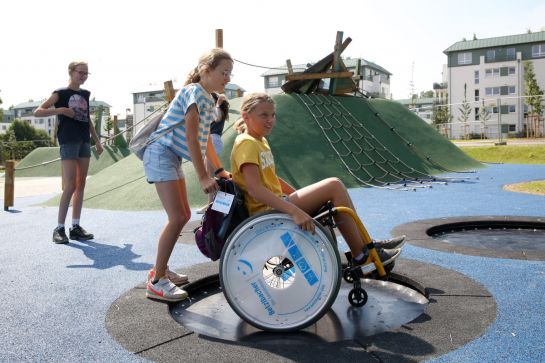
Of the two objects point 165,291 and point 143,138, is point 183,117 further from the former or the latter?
point 165,291

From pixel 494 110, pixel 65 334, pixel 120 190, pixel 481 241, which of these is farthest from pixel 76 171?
pixel 494 110

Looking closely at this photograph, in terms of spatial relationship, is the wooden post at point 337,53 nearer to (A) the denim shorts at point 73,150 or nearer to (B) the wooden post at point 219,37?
(B) the wooden post at point 219,37

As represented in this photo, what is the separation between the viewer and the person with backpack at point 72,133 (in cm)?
526

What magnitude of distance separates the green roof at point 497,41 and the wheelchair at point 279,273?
62351 mm

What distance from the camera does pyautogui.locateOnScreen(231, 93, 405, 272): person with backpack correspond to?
260 cm

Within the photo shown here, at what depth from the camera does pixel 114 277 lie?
12.6 feet

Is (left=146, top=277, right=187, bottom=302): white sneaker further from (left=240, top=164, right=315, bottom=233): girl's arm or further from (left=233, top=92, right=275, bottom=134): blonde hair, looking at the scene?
(left=233, top=92, right=275, bottom=134): blonde hair

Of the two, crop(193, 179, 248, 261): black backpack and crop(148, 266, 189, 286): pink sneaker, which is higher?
crop(193, 179, 248, 261): black backpack

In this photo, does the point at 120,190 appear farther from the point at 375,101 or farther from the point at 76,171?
the point at 375,101

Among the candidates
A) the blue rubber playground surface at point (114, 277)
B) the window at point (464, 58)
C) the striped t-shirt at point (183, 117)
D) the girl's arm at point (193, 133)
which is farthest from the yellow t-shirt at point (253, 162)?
the window at point (464, 58)

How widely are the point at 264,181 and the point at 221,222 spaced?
321 millimetres

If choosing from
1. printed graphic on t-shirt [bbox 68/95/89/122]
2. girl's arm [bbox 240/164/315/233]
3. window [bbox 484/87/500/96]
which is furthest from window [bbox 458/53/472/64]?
girl's arm [bbox 240/164/315/233]

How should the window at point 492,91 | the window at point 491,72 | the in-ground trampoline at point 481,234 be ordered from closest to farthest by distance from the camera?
the in-ground trampoline at point 481,234 < the window at point 492,91 < the window at point 491,72

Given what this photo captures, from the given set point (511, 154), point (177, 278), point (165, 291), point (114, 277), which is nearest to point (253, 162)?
point (165, 291)
